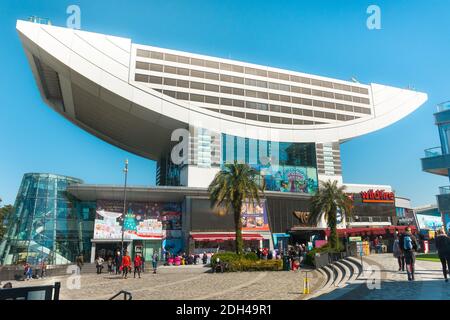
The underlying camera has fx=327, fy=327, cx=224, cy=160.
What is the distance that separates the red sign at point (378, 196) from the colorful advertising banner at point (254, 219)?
21.1m

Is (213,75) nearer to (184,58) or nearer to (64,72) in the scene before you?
(184,58)

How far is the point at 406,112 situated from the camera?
224 feet

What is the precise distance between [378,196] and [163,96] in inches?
1602

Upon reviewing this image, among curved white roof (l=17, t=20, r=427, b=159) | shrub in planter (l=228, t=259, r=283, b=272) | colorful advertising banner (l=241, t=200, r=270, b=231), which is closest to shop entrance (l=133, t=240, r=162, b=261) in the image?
colorful advertising banner (l=241, t=200, r=270, b=231)

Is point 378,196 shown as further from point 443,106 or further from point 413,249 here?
point 413,249

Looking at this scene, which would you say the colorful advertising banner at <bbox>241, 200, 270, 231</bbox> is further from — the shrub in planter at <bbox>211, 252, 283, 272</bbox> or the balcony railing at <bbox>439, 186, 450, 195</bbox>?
the balcony railing at <bbox>439, 186, 450, 195</bbox>

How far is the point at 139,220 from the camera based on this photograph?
44.2 metres

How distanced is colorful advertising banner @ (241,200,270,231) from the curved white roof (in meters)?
13.1

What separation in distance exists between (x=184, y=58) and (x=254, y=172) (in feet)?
95.3

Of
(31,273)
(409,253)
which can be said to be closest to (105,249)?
(31,273)

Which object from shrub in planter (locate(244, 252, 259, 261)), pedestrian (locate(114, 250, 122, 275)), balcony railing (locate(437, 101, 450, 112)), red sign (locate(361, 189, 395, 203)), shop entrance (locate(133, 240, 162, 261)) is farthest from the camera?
red sign (locate(361, 189, 395, 203))

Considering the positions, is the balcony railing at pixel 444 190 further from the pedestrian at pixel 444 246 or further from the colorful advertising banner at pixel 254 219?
the colorful advertising banner at pixel 254 219

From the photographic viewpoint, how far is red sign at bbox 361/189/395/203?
5706 centimetres

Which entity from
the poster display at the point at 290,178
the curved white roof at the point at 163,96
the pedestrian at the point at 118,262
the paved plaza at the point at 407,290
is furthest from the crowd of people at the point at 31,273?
the poster display at the point at 290,178
